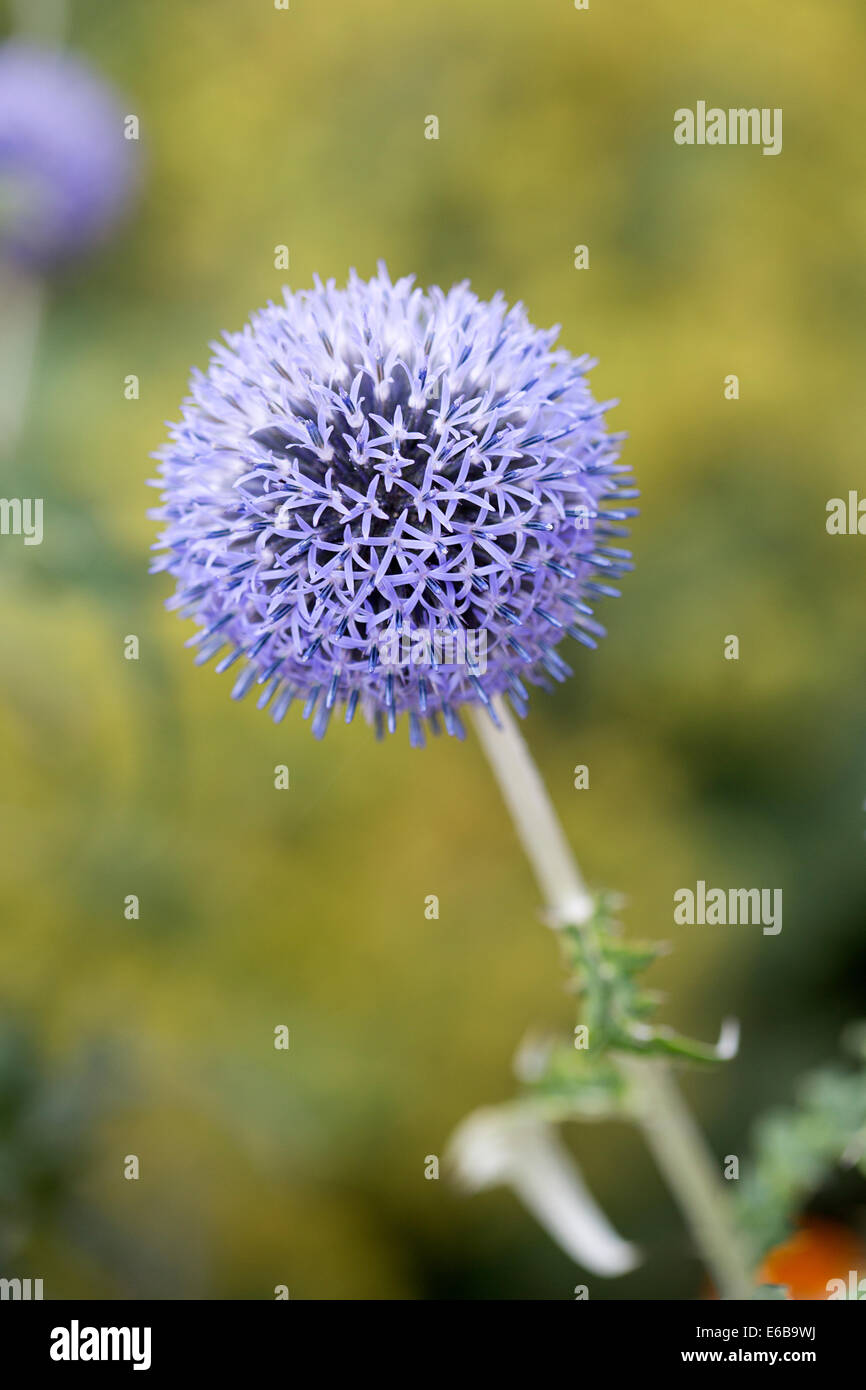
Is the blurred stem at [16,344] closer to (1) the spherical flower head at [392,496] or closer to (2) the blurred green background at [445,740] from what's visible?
(2) the blurred green background at [445,740]

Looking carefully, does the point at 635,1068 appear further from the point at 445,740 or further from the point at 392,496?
the point at 445,740

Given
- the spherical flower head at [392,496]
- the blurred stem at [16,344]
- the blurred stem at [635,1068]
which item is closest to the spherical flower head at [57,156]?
the blurred stem at [16,344]

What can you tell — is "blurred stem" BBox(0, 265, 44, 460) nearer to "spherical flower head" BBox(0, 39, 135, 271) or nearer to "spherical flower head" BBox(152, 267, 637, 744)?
"spherical flower head" BBox(0, 39, 135, 271)

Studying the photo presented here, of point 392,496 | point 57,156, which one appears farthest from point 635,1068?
point 57,156

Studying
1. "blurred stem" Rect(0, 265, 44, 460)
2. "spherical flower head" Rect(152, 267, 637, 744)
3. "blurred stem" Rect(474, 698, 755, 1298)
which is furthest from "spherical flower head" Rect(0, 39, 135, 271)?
"blurred stem" Rect(474, 698, 755, 1298)
